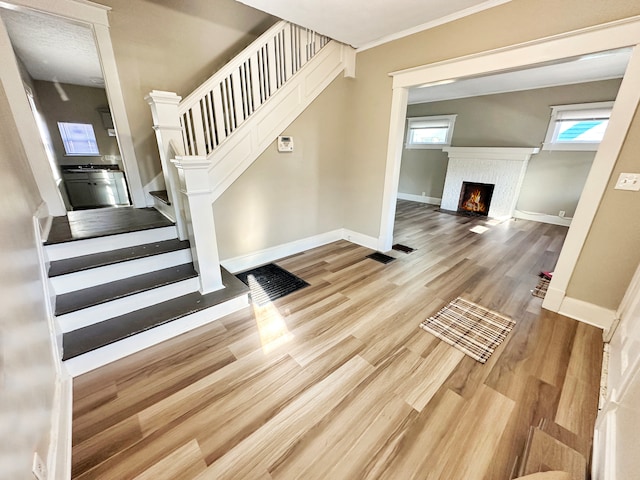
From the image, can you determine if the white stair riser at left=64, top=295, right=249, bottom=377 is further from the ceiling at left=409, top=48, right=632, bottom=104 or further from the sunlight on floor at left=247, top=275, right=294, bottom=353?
Answer: the ceiling at left=409, top=48, right=632, bottom=104

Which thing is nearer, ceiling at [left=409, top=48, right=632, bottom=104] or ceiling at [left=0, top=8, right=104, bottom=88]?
ceiling at [left=0, top=8, right=104, bottom=88]

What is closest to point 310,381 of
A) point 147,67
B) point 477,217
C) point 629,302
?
point 629,302

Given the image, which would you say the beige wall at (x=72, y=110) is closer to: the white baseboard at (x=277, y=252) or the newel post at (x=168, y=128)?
the newel post at (x=168, y=128)

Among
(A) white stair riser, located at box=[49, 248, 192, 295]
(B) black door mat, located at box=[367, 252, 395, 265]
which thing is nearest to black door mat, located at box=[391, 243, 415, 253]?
(B) black door mat, located at box=[367, 252, 395, 265]

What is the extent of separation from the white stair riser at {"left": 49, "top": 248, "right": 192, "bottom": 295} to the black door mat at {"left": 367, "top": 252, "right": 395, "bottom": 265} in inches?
85.0

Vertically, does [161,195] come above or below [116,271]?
above

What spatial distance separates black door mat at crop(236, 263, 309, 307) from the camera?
247 centimetres

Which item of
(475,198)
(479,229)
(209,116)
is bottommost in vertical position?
(479,229)

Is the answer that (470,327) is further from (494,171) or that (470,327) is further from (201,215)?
(494,171)

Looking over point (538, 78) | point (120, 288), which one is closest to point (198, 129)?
point (120, 288)

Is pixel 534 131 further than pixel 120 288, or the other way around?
pixel 534 131

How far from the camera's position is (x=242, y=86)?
2580 mm

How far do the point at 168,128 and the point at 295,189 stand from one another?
1.50 m

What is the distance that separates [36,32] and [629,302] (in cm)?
638
